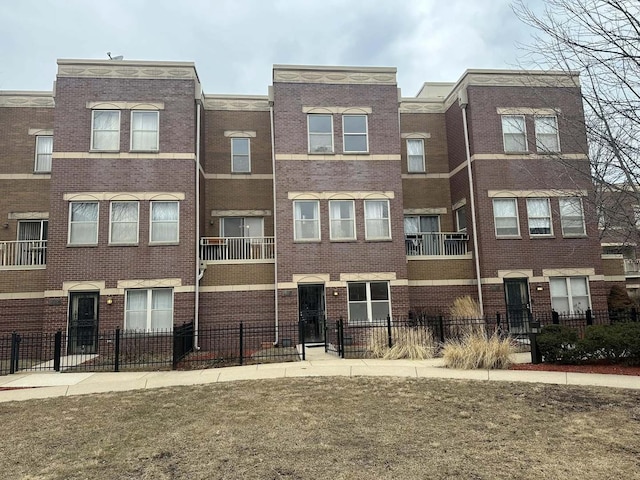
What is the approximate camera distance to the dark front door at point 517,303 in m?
18.0

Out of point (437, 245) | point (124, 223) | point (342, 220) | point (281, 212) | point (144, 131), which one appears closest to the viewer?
point (124, 223)

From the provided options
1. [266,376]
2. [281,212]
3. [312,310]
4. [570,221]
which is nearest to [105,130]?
[281,212]

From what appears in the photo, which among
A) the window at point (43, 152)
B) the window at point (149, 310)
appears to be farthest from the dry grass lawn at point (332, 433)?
the window at point (43, 152)

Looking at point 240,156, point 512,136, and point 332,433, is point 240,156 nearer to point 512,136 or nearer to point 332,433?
point 512,136

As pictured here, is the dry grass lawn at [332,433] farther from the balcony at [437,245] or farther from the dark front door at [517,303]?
the balcony at [437,245]

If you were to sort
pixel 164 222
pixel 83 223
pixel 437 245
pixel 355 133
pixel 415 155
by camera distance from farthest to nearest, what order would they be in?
pixel 415 155 → pixel 437 245 → pixel 355 133 → pixel 164 222 → pixel 83 223

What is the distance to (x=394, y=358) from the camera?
497 inches

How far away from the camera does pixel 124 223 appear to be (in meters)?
17.1

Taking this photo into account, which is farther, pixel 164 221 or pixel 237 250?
pixel 237 250

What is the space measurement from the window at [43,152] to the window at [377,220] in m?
13.7

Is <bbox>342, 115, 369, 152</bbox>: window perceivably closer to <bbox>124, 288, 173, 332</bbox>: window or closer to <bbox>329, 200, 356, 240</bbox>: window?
<bbox>329, 200, 356, 240</bbox>: window

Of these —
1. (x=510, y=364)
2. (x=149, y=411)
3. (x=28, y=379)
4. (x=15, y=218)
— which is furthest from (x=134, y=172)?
(x=510, y=364)

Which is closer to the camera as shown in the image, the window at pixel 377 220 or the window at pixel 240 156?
the window at pixel 377 220

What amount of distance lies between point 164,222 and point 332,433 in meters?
12.9
